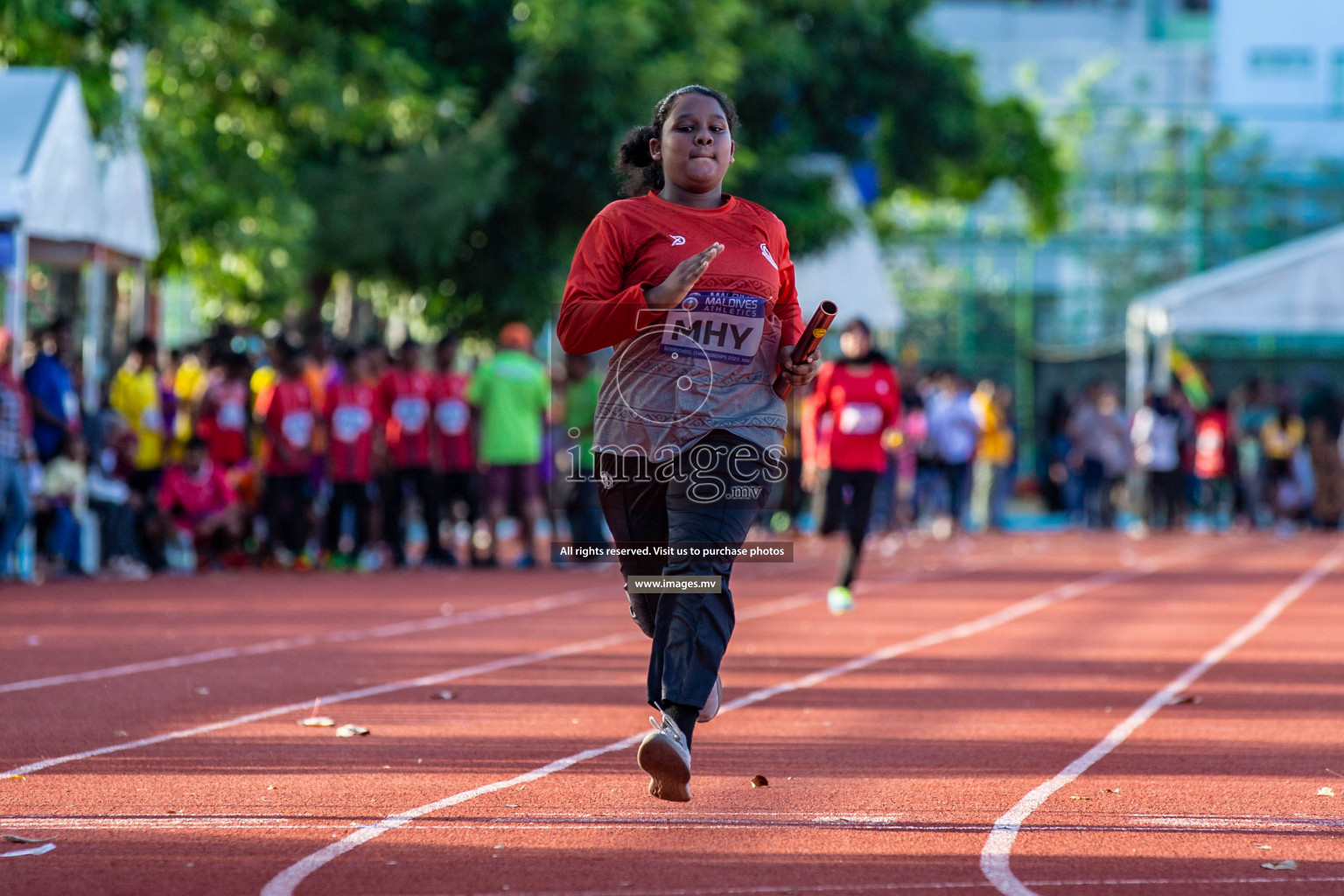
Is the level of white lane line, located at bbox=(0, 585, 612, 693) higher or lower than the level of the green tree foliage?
lower

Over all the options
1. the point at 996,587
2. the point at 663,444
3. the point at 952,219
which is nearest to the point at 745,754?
the point at 663,444

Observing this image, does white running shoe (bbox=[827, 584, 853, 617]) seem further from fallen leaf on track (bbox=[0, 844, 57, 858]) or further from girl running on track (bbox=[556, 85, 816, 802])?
fallen leaf on track (bbox=[0, 844, 57, 858])

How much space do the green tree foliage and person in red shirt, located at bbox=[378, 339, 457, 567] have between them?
9.50 ft

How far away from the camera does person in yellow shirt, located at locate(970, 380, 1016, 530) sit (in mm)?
24969

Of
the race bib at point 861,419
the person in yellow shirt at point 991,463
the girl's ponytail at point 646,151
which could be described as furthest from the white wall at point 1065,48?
the girl's ponytail at point 646,151

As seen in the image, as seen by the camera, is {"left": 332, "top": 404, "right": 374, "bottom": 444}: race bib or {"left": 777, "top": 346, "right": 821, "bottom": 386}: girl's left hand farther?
{"left": 332, "top": 404, "right": 374, "bottom": 444}: race bib

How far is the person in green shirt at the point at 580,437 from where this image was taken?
16703mm

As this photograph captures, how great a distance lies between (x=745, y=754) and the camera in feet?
22.8

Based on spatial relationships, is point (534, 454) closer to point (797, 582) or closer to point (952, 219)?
point (797, 582)

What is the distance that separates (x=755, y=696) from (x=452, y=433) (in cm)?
887

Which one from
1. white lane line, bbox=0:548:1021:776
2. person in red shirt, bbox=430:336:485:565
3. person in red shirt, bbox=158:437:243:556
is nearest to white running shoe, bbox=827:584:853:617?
white lane line, bbox=0:548:1021:776

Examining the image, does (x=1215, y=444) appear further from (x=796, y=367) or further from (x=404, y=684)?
(x=796, y=367)

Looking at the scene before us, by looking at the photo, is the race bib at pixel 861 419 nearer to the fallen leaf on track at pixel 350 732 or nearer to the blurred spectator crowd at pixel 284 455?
the blurred spectator crowd at pixel 284 455

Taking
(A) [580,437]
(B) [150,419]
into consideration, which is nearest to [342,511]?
(B) [150,419]
